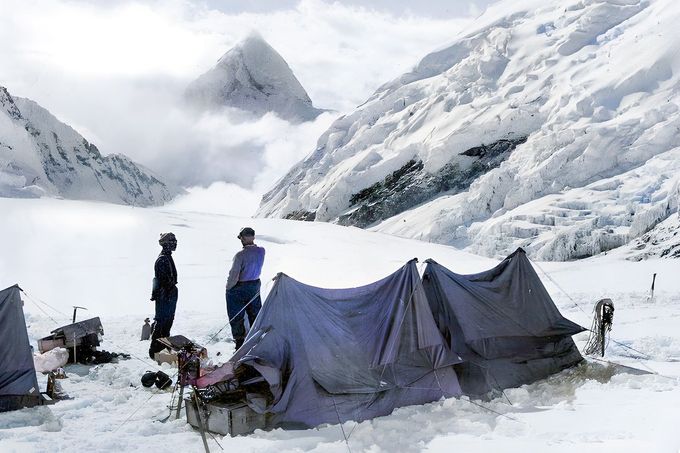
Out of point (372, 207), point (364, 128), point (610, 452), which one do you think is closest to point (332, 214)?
point (372, 207)

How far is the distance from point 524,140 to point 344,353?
43886mm

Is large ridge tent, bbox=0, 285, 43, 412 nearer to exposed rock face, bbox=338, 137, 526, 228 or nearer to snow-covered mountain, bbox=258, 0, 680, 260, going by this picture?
snow-covered mountain, bbox=258, 0, 680, 260

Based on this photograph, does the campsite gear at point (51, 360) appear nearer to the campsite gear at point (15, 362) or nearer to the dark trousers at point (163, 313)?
the campsite gear at point (15, 362)

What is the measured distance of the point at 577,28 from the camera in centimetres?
5541

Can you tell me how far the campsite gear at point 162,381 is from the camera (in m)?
8.46

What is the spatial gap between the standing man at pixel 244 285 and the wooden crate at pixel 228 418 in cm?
265

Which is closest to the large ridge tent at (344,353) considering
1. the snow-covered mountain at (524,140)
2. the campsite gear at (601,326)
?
the campsite gear at (601,326)

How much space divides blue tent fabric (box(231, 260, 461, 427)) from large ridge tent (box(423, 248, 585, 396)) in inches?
27.0

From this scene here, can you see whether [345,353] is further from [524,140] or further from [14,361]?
[524,140]

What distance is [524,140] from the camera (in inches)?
1909

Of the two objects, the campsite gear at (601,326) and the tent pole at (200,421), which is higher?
the campsite gear at (601,326)

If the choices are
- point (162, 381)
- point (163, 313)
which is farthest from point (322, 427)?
point (163, 313)

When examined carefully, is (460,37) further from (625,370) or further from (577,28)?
(625,370)

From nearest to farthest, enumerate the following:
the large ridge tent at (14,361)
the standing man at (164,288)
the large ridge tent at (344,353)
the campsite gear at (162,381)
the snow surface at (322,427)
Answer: the snow surface at (322,427), the large ridge tent at (344,353), the large ridge tent at (14,361), the campsite gear at (162,381), the standing man at (164,288)
